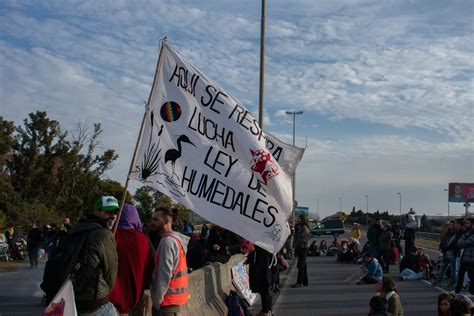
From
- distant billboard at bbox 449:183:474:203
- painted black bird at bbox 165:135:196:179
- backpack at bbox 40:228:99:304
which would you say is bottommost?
backpack at bbox 40:228:99:304

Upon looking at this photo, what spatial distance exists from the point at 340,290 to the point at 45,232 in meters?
12.0

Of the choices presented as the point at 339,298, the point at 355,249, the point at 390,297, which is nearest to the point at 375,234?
the point at 355,249

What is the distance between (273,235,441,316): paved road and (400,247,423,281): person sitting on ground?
0.39 m

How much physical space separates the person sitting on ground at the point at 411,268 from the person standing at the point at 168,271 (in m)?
13.4

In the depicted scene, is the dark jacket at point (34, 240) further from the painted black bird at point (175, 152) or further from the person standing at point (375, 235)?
the painted black bird at point (175, 152)

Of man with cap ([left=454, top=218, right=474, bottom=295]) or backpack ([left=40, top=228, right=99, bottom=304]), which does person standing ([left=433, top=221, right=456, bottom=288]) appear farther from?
backpack ([left=40, top=228, right=99, bottom=304])

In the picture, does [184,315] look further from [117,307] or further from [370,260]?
[370,260]

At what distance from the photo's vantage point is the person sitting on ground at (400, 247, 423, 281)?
18.3 metres

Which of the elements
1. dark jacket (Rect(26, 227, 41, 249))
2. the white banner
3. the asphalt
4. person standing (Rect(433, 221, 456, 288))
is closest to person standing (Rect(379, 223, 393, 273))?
the asphalt

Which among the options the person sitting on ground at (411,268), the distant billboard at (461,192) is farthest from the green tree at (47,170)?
the distant billboard at (461,192)

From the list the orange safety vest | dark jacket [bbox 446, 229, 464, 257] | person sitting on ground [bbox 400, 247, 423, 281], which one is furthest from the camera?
person sitting on ground [bbox 400, 247, 423, 281]

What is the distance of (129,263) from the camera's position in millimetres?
5355

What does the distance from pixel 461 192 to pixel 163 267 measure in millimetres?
90575

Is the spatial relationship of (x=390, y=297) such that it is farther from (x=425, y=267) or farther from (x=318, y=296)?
(x=425, y=267)
